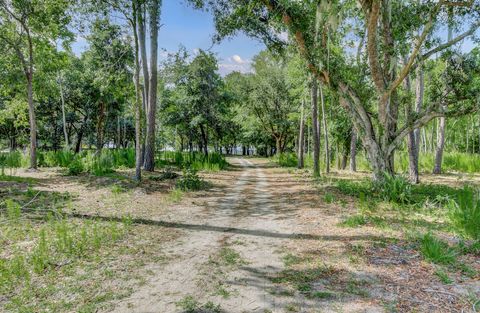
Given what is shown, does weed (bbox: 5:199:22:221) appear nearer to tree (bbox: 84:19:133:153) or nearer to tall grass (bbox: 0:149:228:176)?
tall grass (bbox: 0:149:228:176)

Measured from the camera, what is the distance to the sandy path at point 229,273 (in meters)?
3.02

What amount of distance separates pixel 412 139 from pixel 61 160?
14605mm

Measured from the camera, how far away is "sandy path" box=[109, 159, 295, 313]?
302 cm

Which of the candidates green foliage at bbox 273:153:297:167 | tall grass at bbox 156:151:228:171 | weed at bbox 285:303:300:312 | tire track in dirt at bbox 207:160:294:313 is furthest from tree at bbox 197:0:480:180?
green foliage at bbox 273:153:297:167

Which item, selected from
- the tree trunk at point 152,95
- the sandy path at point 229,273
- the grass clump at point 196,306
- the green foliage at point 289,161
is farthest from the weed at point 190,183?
the green foliage at point 289,161

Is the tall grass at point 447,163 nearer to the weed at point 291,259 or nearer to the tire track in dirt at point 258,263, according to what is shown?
the tire track in dirt at point 258,263

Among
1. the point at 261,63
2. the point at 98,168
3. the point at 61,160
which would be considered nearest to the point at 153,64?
the point at 98,168

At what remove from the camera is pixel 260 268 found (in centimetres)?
383

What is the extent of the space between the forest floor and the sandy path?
0.04ft

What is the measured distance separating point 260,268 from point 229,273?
0.40 metres

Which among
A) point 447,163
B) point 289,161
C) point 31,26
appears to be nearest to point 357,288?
point 31,26

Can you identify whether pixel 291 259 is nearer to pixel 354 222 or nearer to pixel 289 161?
pixel 354 222

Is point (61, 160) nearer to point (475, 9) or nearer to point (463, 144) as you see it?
point (475, 9)

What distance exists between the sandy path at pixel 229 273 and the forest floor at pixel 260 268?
1 centimetres
